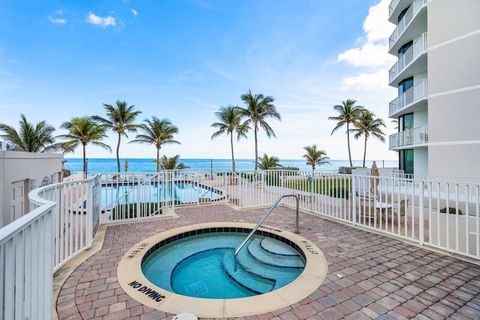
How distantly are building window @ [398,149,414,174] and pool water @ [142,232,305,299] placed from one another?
14.7 meters

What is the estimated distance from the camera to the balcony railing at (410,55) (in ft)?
39.0

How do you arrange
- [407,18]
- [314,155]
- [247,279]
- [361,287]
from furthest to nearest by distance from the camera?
[314,155], [407,18], [247,279], [361,287]

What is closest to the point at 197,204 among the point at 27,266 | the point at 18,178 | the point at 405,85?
the point at 18,178

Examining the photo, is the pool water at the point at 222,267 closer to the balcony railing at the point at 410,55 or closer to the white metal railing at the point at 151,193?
the white metal railing at the point at 151,193

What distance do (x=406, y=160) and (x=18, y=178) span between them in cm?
1932

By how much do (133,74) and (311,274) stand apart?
1650cm

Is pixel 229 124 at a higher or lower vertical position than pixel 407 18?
lower

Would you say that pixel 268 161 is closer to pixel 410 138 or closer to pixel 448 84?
pixel 410 138

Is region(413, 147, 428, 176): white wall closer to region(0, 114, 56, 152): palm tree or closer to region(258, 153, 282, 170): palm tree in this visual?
region(258, 153, 282, 170): palm tree

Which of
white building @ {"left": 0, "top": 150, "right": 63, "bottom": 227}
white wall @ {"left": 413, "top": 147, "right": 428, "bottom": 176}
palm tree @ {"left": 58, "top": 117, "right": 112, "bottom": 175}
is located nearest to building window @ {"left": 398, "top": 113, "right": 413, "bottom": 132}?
white wall @ {"left": 413, "top": 147, "right": 428, "bottom": 176}

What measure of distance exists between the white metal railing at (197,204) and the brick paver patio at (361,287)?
435mm

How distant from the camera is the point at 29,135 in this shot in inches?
695

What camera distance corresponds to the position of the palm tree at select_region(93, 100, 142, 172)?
20578 mm

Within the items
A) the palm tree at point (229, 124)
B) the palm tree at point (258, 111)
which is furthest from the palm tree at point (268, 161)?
the palm tree at point (229, 124)
